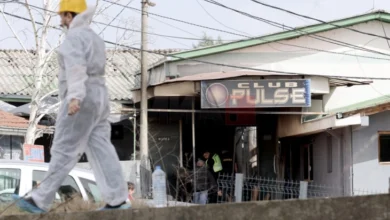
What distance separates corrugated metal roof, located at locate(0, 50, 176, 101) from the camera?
25.9 meters

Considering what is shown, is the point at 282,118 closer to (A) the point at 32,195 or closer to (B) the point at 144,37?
(B) the point at 144,37

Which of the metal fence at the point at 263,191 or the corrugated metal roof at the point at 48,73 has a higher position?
the corrugated metal roof at the point at 48,73

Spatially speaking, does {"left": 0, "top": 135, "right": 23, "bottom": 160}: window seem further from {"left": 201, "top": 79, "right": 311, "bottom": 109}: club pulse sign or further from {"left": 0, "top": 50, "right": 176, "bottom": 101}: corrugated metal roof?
{"left": 201, "top": 79, "right": 311, "bottom": 109}: club pulse sign

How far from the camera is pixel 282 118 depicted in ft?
74.8

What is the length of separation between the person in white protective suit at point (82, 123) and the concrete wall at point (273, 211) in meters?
0.47

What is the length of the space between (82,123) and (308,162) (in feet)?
57.7

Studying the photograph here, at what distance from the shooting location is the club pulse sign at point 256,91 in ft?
63.1

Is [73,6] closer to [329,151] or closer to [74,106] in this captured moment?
[74,106]

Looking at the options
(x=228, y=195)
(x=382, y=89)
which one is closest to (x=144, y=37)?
(x=228, y=195)

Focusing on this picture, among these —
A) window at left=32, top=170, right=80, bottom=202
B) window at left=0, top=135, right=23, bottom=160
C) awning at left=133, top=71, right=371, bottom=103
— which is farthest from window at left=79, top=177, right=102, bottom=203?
window at left=0, top=135, right=23, bottom=160

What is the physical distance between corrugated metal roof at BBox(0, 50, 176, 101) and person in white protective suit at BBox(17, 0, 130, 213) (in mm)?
17485

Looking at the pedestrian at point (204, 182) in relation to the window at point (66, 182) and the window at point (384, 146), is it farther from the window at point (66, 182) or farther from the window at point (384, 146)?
the window at point (66, 182)

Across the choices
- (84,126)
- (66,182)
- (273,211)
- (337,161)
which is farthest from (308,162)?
(84,126)

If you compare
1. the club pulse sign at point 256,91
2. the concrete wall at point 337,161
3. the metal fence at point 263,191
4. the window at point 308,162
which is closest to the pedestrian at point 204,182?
the metal fence at point 263,191
